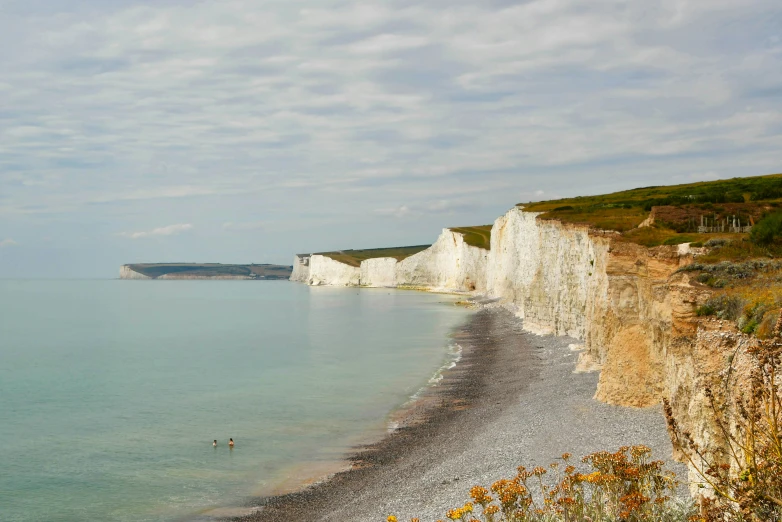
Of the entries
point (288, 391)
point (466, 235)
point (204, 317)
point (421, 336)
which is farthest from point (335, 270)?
point (288, 391)

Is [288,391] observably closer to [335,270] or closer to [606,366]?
[606,366]

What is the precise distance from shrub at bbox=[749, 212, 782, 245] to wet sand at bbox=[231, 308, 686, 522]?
7.79 metres

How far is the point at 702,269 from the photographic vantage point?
1463 cm

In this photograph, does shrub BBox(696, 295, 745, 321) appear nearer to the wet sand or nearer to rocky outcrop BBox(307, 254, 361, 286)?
the wet sand

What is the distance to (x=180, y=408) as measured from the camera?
2953 cm

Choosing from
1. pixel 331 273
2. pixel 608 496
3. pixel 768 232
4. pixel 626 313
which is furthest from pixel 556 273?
pixel 331 273

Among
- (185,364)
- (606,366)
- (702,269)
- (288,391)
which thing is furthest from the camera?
(185,364)

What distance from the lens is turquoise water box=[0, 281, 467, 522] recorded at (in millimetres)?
18828

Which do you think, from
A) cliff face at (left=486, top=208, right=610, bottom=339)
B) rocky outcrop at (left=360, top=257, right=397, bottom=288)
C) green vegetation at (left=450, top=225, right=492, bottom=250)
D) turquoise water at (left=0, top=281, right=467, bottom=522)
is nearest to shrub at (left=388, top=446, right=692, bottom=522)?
turquoise water at (left=0, top=281, right=467, bottom=522)

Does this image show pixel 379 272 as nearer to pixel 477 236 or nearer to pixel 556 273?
pixel 477 236

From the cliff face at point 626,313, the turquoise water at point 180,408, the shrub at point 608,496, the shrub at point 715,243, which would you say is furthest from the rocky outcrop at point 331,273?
the shrub at point 608,496

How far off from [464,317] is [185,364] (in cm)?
3459

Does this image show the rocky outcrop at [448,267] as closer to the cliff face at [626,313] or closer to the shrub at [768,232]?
the cliff face at [626,313]

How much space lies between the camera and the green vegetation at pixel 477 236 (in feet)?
384
